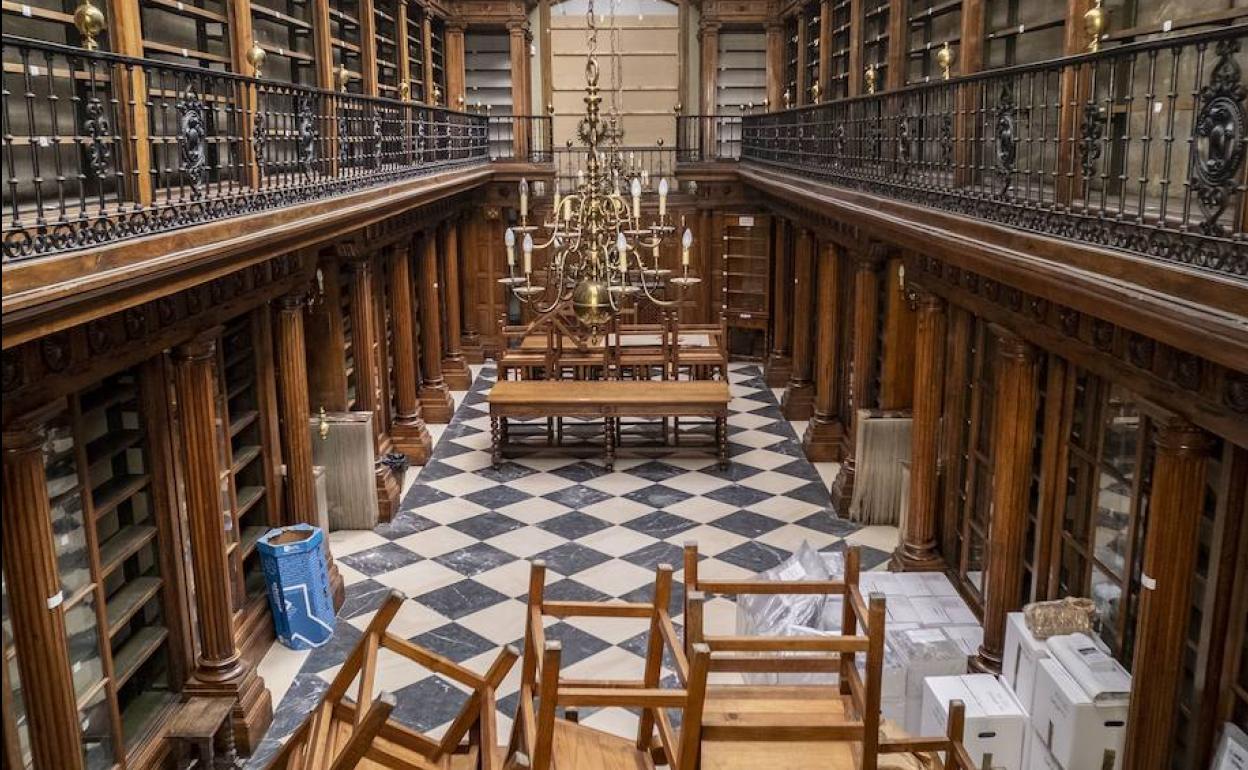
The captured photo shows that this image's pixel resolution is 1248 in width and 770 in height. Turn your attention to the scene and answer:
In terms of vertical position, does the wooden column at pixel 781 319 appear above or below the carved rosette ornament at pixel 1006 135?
below

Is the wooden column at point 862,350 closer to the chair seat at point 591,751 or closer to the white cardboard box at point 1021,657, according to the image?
the white cardboard box at point 1021,657

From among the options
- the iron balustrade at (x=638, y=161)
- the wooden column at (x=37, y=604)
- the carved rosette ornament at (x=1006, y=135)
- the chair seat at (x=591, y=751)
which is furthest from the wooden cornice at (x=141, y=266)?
the iron balustrade at (x=638, y=161)

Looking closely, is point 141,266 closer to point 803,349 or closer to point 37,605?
point 37,605

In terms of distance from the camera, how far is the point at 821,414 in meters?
9.00

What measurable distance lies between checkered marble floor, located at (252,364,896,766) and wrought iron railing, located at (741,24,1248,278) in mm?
2521

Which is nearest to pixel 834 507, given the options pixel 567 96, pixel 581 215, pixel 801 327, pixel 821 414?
pixel 821 414

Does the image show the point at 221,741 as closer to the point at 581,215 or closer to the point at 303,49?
the point at 581,215

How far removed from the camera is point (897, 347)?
7266mm

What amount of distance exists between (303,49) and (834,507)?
5202 mm

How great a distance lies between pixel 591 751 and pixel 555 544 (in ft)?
12.8

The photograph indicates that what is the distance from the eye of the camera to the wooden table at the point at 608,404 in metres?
8.62

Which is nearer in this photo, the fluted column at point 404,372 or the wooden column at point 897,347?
the wooden column at point 897,347

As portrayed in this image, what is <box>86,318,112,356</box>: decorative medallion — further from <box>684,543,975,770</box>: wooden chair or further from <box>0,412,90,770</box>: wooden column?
<box>684,543,975,770</box>: wooden chair

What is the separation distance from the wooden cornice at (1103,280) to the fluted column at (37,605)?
128 inches
